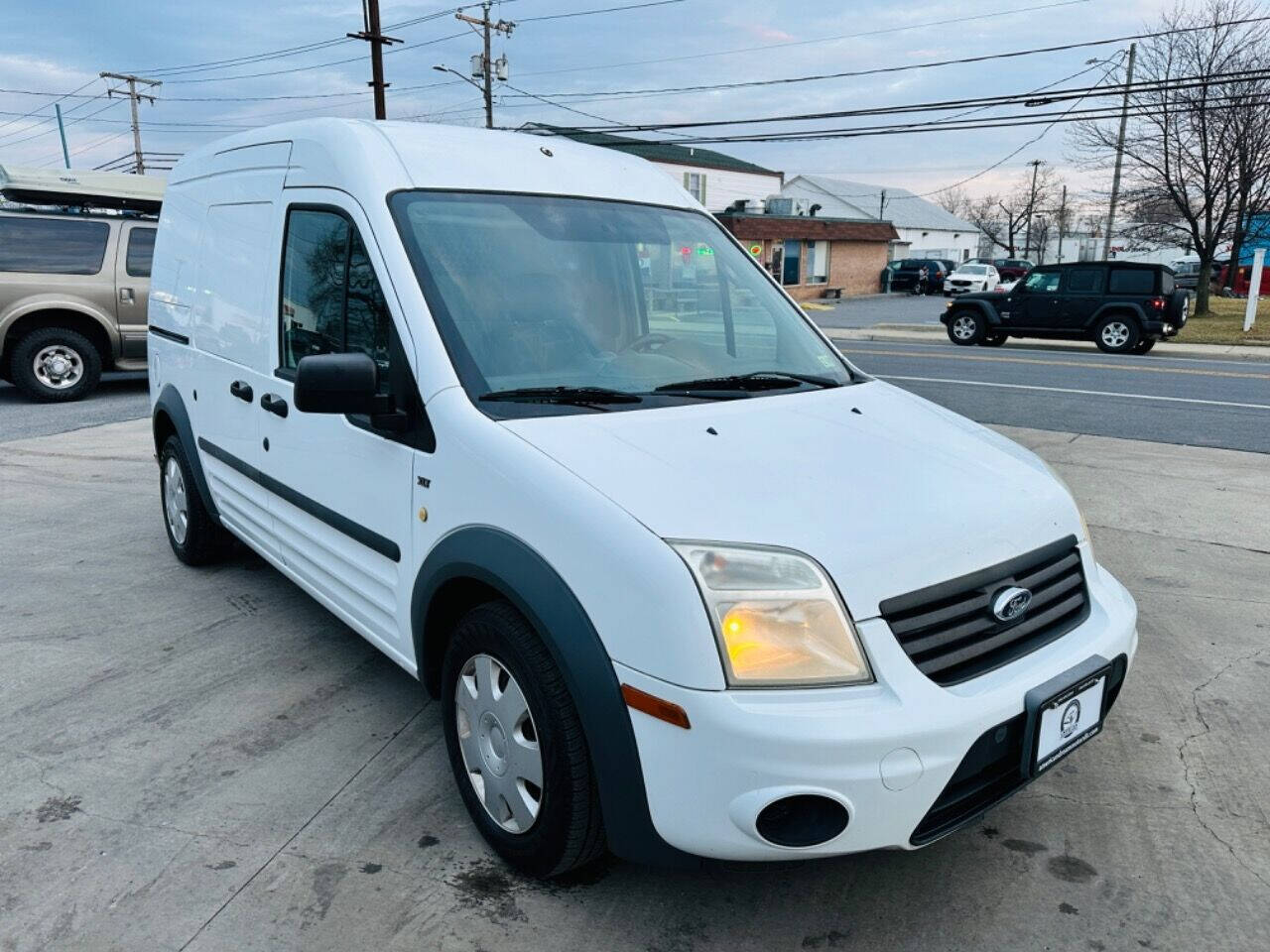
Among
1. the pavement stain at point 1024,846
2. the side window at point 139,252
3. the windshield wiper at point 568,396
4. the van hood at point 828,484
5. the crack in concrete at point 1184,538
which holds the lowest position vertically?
the pavement stain at point 1024,846

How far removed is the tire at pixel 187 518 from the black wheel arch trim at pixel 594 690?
296 cm

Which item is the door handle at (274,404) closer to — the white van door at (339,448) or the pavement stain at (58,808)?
the white van door at (339,448)

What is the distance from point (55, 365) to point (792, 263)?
114 ft

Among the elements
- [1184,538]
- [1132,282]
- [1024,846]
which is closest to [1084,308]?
[1132,282]

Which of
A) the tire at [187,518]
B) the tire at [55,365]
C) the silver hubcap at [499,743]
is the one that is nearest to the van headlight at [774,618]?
the silver hubcap at [499,743]

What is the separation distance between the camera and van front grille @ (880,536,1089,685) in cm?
209

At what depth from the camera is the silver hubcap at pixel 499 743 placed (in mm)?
2371

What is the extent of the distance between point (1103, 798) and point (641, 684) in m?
1.82

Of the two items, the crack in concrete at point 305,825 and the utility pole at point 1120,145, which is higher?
the utility pole at point 1120,145

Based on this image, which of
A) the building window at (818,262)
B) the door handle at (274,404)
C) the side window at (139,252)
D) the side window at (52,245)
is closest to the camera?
the door handle at (274,404)

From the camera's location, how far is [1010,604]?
7.40 ft

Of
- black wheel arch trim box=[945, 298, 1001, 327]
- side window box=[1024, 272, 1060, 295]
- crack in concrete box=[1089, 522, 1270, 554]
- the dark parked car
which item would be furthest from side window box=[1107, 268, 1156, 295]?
the dark parked car

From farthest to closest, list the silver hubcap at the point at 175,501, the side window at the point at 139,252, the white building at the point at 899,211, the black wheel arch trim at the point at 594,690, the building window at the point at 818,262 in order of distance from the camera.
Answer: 1. the white building at the point at 899,211
2. the building window at the point at 818,262
3. the side window at the point at 139,252
4. the silver hubcap at the point at 175,501
5. the black wheel arch trim at the point at 594,690

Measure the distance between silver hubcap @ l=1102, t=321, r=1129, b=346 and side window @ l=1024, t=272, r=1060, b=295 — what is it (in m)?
1.32
